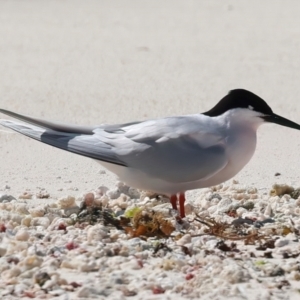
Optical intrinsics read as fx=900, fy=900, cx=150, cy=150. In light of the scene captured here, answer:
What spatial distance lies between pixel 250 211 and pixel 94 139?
33.1 inches

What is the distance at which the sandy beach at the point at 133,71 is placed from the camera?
5293 millimetres

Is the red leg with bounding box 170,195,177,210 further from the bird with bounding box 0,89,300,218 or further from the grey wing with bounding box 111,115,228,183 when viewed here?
the grey wing with bounding box 111,115,228,183

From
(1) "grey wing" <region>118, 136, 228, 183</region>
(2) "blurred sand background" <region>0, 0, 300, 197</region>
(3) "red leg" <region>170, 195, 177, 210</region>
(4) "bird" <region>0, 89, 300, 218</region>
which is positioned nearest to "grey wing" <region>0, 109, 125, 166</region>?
(4) "bird" <region>0, 89, 300, 218</region>

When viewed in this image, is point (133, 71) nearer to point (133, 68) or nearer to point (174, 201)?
point (133, 68)

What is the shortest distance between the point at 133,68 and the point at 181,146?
14.1ft

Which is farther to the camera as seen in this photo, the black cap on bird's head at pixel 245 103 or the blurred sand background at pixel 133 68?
the blurred sand background at pixel 133 68

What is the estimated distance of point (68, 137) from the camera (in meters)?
4.40

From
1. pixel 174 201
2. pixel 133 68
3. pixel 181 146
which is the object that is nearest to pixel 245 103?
pixel 181 146

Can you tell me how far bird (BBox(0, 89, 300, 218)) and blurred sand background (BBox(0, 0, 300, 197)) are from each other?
628mm

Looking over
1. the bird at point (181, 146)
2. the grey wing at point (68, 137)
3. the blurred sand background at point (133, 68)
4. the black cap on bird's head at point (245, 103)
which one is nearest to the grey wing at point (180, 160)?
the bird at point (181, 146)

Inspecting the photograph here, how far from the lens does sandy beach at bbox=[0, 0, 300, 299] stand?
Answer: 5.29 m

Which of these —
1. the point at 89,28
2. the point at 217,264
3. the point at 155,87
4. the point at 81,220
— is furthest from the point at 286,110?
the point at 89,28

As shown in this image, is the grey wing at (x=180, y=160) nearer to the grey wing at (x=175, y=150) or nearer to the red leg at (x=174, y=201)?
the grey wing at (x=175, y=150)

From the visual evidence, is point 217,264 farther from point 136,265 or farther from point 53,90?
point 53,90
